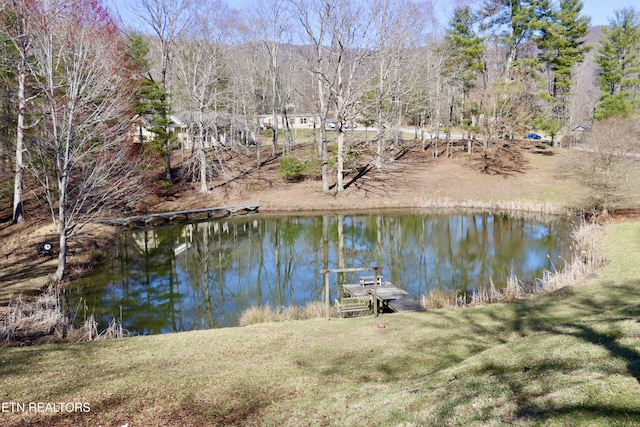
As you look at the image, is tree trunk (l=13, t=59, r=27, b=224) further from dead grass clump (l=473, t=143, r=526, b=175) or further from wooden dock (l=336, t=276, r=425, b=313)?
dead grass clump (l=473, t=143, r=526, b=175)

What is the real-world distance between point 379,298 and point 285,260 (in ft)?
26.0

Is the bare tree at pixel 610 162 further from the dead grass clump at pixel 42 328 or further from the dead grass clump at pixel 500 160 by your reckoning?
the dead grass clump at pixel 42 328

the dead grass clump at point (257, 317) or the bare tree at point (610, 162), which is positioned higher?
the bare tree at point (610, 162)

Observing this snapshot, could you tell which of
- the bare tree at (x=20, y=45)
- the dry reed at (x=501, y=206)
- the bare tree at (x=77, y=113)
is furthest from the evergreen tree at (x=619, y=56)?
the bare tree at (x=20, y=45)

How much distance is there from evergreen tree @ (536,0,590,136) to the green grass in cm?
3506

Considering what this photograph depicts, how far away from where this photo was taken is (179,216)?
31.5m

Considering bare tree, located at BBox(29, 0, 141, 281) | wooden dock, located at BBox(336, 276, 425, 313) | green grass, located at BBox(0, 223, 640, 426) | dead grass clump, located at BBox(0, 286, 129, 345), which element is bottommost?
wooden dock, located at BBox(336, 276, 425, 313)

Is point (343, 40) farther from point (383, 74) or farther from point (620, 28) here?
point (620, 28)

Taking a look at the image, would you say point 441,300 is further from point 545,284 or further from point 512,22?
point 512,22

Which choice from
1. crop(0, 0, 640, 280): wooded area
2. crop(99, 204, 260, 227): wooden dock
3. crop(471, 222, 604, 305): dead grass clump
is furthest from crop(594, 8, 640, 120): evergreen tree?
crop(99, 204, 260, 227): wooden dock

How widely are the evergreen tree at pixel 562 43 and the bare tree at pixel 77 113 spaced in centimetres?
3537

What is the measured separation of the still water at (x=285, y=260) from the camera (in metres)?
15.5

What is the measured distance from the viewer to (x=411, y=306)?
43.6 feet

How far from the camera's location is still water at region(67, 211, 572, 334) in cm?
1555
